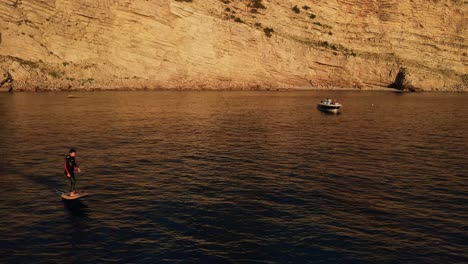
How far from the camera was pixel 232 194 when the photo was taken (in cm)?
2152

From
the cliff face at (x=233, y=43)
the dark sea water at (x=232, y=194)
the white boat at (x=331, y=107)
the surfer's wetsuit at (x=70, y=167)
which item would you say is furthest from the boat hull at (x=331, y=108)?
the surfer's wetsuit at (x=70, y=167)

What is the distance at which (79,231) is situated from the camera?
1661 cm

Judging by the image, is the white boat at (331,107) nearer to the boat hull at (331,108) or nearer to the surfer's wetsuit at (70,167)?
the boat hull at (331,108)

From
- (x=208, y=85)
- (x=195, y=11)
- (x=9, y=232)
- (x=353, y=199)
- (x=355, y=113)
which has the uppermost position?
(x=195, y=11)

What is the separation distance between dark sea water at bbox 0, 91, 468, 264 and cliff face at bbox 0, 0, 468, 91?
44403mm

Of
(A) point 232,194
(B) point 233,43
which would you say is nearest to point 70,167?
(A) point 232,194

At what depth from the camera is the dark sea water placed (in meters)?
15.3

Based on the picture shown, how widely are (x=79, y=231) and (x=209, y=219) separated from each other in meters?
5.14

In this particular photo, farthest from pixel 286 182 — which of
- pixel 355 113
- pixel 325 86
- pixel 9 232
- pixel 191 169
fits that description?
pixel 325 86

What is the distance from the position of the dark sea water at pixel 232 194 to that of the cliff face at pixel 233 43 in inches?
1748

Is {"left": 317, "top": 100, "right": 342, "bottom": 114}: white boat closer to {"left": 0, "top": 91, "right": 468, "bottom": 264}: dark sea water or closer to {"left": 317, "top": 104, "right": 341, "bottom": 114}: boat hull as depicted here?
{"left": 317, "top": 104, "right": 341, "bottom": 114}: boat hull

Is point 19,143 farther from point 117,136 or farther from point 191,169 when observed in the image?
point 191,169

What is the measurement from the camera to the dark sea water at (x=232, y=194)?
50.2ft

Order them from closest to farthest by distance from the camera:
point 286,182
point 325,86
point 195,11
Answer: point 286,182, point 195,11, point 325,86
